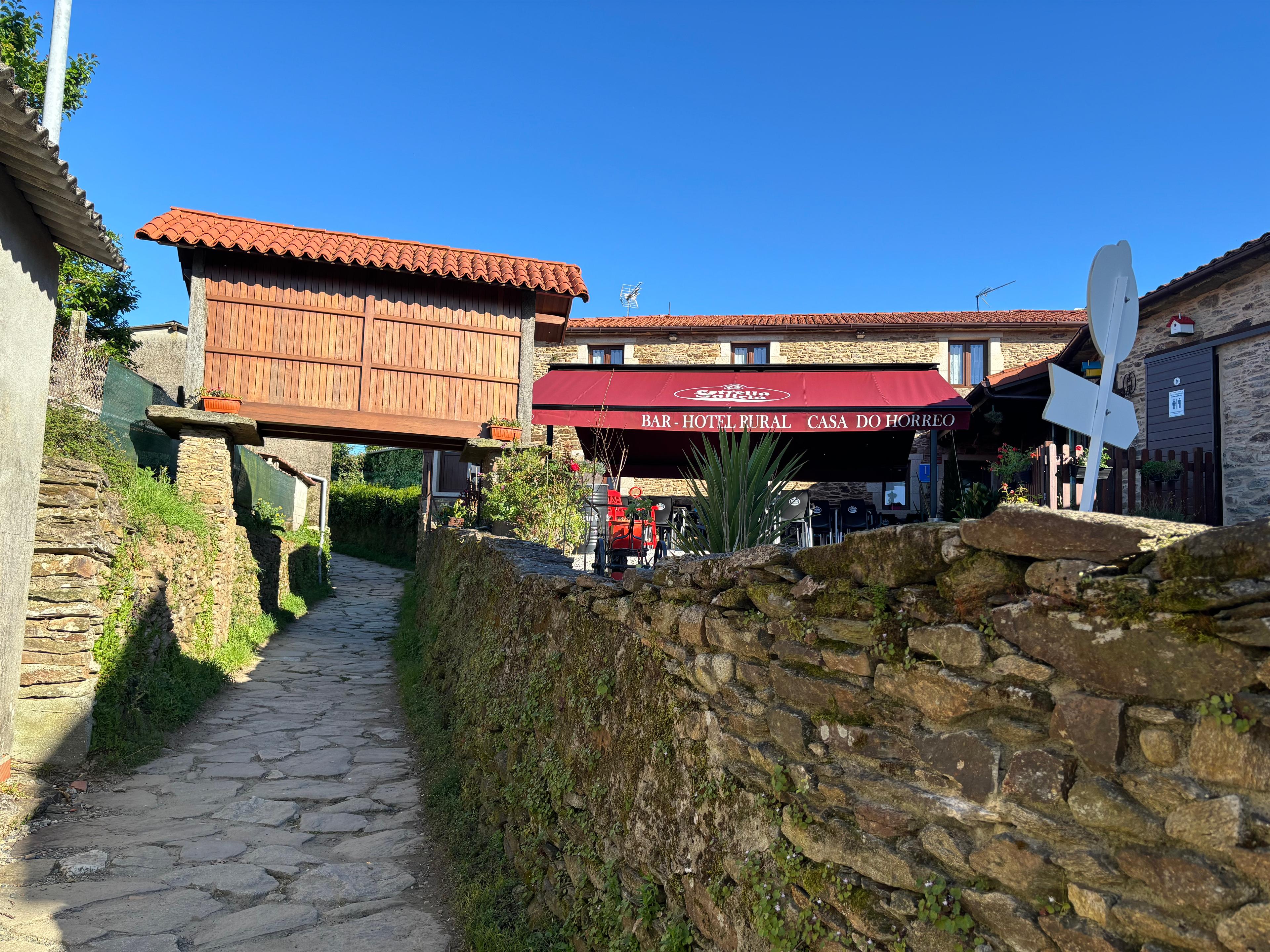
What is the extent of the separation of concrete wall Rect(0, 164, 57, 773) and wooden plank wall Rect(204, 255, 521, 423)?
4.95 m

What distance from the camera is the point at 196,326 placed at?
34.0 ft

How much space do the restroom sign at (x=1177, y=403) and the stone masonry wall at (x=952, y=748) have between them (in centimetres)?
937

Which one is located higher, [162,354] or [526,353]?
[162,354]

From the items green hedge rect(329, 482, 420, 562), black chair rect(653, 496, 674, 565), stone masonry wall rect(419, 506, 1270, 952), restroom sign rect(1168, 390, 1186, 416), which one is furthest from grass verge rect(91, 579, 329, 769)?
green hedge rect(329, 482, 420, 562)

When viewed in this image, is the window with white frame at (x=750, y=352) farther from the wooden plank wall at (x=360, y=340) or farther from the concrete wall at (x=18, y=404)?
the concrete wall at (x=18, y=404)

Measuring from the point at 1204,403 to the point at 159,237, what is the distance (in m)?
12.8

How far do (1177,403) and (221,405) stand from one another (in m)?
12.0

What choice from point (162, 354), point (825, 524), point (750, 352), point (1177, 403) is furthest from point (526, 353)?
point (162, 354)

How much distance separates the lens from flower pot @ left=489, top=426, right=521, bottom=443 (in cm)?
1077

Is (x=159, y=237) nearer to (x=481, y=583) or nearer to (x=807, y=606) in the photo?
(x=481, y=583)

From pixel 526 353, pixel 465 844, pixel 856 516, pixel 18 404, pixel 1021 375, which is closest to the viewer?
pixel 465 844

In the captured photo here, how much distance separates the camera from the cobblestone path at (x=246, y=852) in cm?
380

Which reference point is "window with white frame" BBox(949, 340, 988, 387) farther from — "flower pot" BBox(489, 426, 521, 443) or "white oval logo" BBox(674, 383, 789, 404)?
"flower pot" BBox(489, 426, 521, 443)

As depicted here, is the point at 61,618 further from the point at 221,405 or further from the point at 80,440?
the point at 221,405
